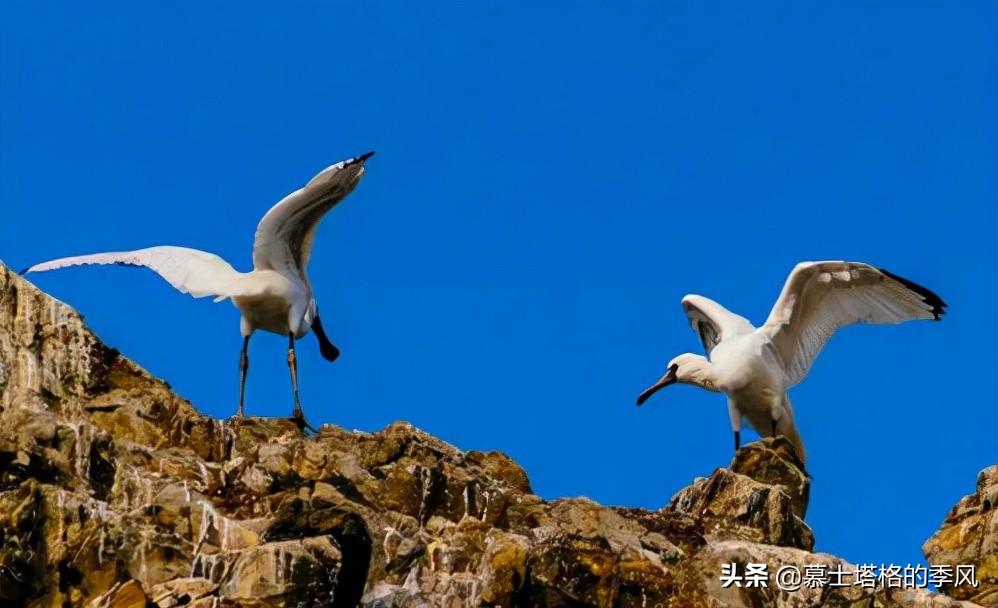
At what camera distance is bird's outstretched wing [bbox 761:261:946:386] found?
35.9 metres

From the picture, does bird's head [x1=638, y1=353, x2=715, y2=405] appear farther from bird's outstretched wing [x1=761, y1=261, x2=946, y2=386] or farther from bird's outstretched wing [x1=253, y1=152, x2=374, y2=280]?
bird's outstretched wing [x1=253, y1=152, x2=374, y2=280]

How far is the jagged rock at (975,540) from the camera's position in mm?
31875

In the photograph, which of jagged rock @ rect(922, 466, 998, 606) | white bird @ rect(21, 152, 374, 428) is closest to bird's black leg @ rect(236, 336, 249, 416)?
white bird @ rect(21, 152, 374, 428)

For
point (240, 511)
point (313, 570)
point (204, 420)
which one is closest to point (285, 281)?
point (204, 420)

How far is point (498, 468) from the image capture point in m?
31.1

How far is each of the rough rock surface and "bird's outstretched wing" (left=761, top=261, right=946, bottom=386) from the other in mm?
4766

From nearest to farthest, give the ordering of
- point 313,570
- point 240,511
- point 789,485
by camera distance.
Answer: point 313,570
point 240,511
point 789,485

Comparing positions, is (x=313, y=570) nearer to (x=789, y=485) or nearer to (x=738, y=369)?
(x=789, y=485)

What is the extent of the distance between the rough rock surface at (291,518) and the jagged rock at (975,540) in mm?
277

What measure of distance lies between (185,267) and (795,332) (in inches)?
389

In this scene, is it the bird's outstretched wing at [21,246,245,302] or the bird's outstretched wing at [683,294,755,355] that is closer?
the bird's outstretched wing at [21,246,245,302]

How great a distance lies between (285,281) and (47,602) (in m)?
9.58

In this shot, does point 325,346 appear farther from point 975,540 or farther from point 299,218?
point 975,540

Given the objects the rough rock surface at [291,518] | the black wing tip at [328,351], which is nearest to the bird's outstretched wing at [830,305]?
the rough rock surface at [291,518]
